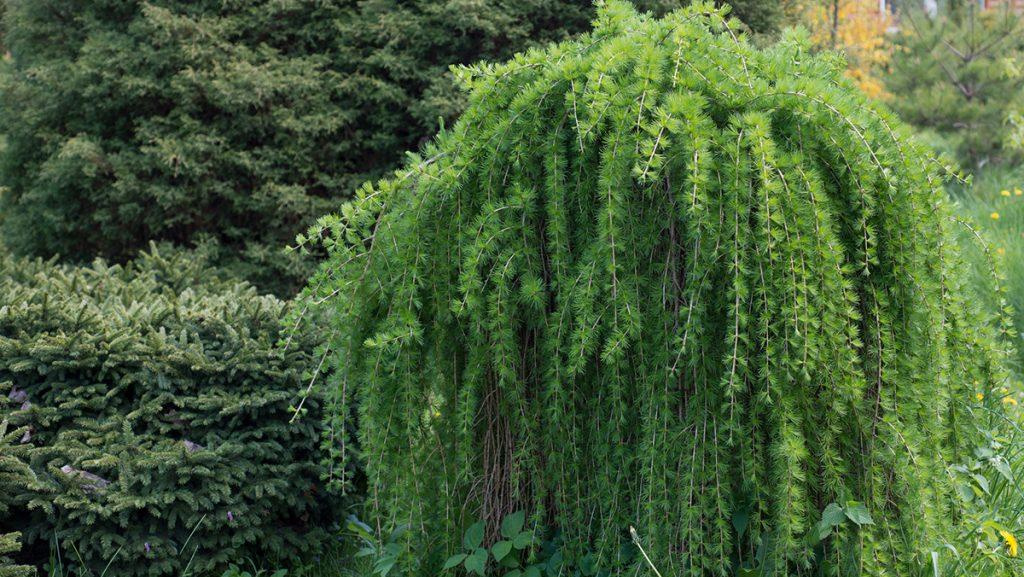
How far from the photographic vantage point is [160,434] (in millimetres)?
2986

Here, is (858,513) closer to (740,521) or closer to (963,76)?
(740,521)

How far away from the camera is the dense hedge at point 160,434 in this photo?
2.79m

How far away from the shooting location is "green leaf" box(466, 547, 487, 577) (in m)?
2.33

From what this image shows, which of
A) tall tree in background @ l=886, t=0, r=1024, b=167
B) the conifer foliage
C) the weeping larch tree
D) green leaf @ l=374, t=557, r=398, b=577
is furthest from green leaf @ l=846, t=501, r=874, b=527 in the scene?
tall tree in background @ l=886, t=0, r=1024, b=167

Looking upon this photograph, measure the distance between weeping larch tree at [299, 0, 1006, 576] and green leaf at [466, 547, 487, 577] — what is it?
151 mm

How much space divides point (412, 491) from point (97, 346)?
51.1 inches

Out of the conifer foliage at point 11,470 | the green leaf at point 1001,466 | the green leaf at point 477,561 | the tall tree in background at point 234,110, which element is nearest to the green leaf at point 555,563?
the green leaf at point 477,561

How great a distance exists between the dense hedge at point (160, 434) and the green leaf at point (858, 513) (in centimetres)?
169

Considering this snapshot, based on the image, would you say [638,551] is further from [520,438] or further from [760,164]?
[760,164]

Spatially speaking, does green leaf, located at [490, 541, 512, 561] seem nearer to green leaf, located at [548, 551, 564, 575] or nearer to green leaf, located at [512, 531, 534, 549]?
green leaf, located at [512, 531, 534, 549]

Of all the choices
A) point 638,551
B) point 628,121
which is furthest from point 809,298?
point 638,551

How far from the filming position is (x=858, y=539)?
6.95 feet

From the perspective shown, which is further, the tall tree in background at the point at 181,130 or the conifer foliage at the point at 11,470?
the tall tree in background at the point at 181,130

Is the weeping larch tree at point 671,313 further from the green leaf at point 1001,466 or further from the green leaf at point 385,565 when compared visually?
the green leaf at point 1001,466
